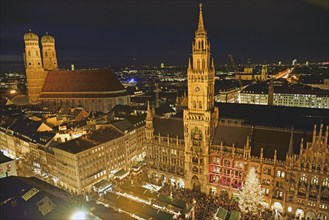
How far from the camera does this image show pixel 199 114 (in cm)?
6894

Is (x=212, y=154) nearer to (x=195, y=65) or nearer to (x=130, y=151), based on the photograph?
(x=195, y=65)

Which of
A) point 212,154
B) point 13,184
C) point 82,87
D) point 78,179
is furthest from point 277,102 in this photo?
point 13,184

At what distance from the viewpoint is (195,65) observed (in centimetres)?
6769

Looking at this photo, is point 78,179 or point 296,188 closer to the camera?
point 296,188

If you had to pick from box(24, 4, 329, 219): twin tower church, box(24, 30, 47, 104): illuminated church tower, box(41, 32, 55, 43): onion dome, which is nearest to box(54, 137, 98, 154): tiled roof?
box(24, 4, 329, 219): twin tower church

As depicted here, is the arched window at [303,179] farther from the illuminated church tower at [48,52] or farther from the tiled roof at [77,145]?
the illuminated church tower at [48,52]

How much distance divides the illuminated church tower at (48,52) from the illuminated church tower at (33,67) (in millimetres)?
6804

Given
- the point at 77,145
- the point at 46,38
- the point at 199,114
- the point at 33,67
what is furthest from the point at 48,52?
the point at 199,114

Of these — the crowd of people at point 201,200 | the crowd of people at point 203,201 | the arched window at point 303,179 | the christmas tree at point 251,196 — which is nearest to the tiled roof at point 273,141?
the arched window at point 303,179

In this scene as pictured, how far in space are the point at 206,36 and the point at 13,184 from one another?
179ft

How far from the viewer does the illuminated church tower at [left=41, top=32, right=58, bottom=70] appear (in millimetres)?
155375

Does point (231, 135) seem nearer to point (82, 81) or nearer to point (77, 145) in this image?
point (77, 145)

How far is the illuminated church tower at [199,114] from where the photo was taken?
218 feet

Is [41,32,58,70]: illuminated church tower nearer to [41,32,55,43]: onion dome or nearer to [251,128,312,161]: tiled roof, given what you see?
[41,32,55,43]: onion dome
